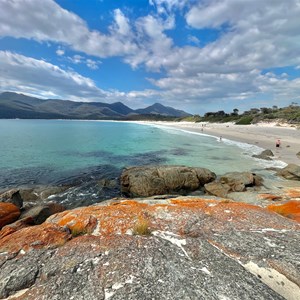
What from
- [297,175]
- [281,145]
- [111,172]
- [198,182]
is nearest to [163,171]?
[198,182]

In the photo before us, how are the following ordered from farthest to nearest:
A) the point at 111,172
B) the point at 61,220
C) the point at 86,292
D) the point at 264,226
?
the point at 111,172 < the point at 61,220 < the point at 264,226 < the point at 86,292

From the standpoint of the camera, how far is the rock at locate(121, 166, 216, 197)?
18359 mm

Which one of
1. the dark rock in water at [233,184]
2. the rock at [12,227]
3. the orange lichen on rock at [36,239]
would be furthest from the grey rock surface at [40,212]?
the dark rock in water at [233,184]

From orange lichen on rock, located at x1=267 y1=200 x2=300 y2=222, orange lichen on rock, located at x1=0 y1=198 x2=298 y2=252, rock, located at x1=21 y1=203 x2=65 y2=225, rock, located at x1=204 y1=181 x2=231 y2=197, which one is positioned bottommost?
rock, located at x1=204 y1=181 x2=231 y2=197

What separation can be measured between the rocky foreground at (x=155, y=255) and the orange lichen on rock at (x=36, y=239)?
0.09 ft

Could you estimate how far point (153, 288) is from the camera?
4.05 metres

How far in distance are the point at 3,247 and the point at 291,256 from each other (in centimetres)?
756

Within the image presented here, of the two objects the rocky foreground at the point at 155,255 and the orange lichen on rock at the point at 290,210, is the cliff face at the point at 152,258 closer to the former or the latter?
the rocky foreground at the point at 155,255

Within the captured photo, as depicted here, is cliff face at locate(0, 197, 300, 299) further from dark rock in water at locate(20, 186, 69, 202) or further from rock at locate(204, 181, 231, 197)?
dark rock in water at locate(20, 186, 69, 202)

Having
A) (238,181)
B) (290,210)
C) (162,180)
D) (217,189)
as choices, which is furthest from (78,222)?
(238,181)

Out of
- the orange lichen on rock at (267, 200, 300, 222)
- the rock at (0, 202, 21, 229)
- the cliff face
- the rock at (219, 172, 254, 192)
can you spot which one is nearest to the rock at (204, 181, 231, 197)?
the rock at (219, 172, 254, 192)

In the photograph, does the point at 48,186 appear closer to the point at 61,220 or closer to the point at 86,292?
the point at 61,220

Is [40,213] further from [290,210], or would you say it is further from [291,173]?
[291,173]

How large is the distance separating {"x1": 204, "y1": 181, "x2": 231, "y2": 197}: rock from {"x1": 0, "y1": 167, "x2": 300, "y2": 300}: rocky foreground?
30.2ft
